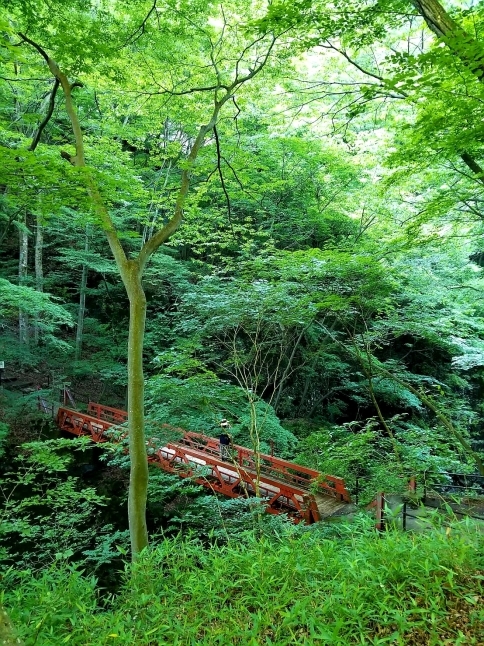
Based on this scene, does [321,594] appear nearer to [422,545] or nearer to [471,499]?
[422,545]

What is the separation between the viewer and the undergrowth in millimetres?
2316

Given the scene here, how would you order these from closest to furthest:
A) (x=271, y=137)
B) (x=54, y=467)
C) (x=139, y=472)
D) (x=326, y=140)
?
(x=139, y=472)
(x=54, y=467)
(x=271, y=137)
(x=326, y=140)

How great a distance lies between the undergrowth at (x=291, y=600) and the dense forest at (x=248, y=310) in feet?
0.06

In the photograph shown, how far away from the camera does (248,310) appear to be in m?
6.93

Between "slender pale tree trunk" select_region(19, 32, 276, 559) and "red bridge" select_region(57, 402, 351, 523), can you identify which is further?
"red bridge" select_region(57, 402, 351, 523)

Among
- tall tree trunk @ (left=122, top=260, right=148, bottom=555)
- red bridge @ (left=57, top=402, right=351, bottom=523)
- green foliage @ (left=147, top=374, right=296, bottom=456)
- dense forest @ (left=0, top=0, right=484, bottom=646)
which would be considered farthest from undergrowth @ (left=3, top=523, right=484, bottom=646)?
green foliage @ (left=147, top=374, right=296, bottom=456)

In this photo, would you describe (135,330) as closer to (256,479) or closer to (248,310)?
(248,310)

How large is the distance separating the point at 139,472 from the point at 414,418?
414 inches

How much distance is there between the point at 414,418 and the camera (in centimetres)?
1273

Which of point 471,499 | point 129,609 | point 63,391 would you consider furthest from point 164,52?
point 63,391

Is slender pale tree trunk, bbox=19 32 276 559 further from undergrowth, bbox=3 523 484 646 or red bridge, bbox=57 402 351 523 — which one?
undergrowth, bbox=3 523 484 646

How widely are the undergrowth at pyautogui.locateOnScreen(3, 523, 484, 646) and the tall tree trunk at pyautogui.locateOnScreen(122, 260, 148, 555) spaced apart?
146 cm

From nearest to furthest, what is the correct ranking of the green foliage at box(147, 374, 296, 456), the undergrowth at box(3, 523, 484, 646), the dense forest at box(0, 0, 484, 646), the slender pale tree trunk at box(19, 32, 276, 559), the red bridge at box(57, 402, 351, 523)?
the undergrowth at box(3, 523, 484, 646)
the dense forest at box(0, 0, 484, 646)
the slender pale tree trunk at box(19, 32, 276, 559)
the green foliage at box(147, 374, 296, 456)
the red bridge at box(57, 402, 351, 523)

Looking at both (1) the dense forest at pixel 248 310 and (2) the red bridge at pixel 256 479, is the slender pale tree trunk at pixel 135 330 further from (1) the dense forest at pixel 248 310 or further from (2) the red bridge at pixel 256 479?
(2) the red bridge at pixel 256 479
